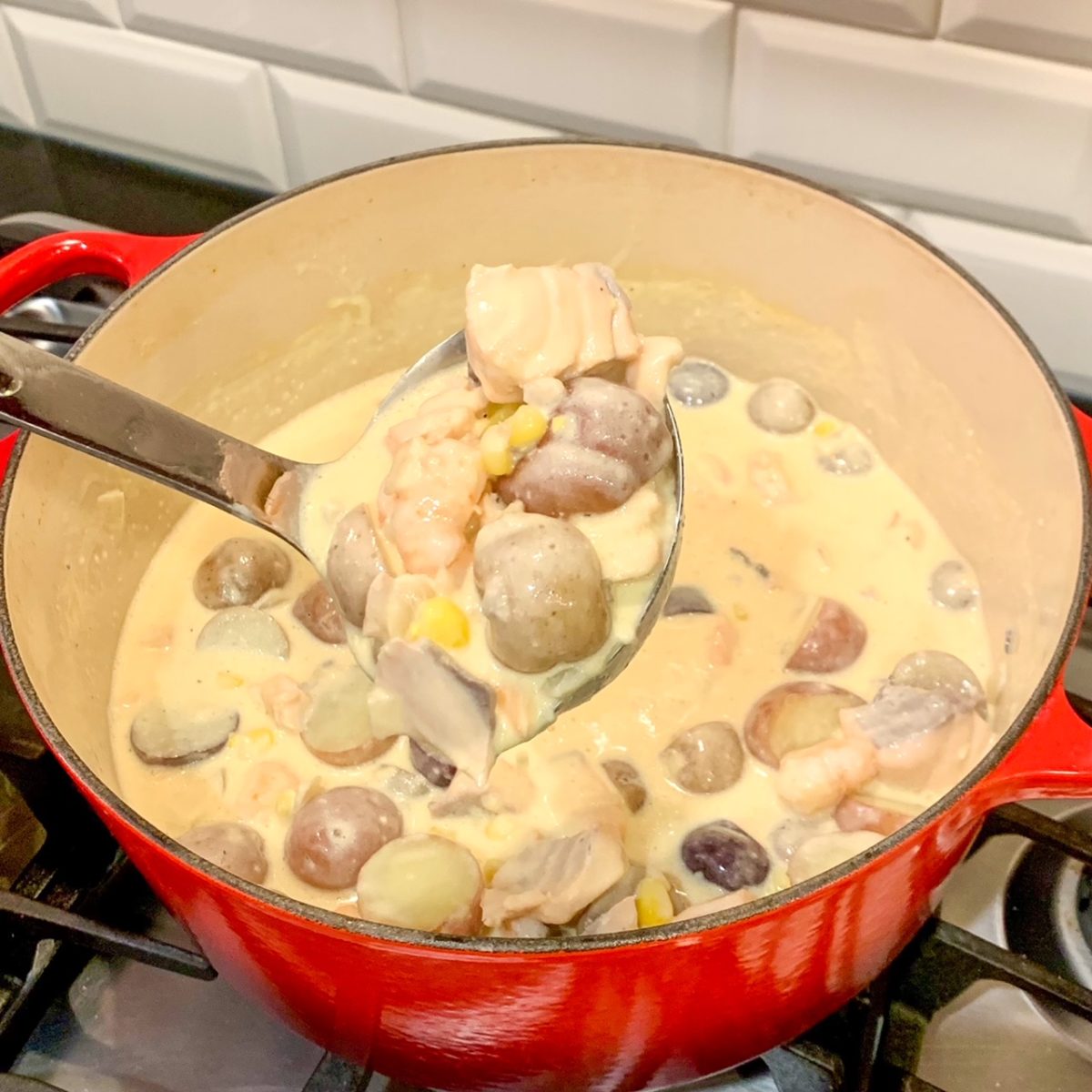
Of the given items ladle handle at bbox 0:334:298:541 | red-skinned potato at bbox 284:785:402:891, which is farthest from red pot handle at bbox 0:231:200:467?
red-skinned potato at bbox 284:785:402:891

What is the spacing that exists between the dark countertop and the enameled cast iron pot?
22 centimetres

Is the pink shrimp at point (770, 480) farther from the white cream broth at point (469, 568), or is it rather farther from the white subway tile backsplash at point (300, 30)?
the white subway tile backsplash at point (300, 30)

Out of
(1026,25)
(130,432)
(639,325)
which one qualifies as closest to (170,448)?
(130,432)

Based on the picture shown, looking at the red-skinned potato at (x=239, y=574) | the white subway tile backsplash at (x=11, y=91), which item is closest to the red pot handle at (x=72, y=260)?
the red-skinned potato at (x=239, y=574)

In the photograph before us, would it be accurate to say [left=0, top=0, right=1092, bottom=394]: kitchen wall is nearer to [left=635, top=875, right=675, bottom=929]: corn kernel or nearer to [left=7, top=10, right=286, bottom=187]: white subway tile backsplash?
[left=7, top=10, right=286, bottom=187]: white subway tile backsplash

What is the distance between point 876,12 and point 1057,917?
633mm

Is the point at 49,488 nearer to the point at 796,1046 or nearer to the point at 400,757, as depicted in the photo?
the point at 400,757

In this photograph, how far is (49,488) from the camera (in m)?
0.84

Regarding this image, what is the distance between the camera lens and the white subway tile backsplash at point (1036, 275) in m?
0.94

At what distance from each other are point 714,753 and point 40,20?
0.94 m

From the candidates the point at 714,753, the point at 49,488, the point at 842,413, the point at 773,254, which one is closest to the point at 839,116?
the point at 773,254

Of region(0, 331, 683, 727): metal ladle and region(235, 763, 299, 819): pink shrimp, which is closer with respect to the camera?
region(0, 331, 683, 727): metal ladle

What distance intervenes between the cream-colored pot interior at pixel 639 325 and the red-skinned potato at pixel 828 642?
0.11m

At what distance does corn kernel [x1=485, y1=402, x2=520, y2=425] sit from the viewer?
84 centimetres
